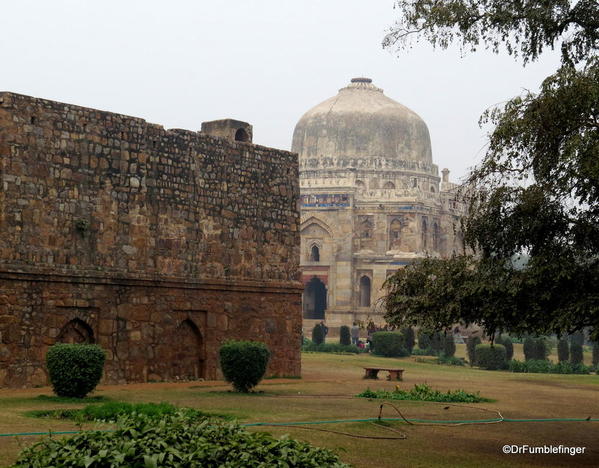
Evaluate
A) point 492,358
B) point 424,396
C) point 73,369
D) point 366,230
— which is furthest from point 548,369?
point 366,230

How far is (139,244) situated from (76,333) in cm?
242

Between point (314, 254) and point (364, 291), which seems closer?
point (364, 291)

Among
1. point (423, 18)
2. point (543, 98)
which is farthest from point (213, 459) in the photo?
point (423, 18)

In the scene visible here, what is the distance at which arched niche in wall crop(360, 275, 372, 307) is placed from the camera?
213ft

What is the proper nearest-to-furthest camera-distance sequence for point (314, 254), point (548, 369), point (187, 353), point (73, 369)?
point (73, 369) → point (187, 353) → point (548, 369) → point (314, 254)

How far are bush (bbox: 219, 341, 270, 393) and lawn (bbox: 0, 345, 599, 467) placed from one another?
383mm

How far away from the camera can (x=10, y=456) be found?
11.6 metres

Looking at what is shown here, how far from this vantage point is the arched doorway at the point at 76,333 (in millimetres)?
21219

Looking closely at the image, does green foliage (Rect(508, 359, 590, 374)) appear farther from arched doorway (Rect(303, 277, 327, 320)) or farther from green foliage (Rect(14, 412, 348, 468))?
arched doorway (Rect(303, 277, 327, 320))

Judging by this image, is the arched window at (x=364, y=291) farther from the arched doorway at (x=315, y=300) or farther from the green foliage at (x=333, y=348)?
the green foliage at (x=333, y=348)

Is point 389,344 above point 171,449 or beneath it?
above

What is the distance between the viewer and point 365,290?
65312mm

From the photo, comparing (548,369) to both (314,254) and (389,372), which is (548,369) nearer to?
(389,372)

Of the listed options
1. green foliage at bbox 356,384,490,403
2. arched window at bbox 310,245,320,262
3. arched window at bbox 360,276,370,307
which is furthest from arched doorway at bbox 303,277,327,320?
green foliage at bbox 356,384,490,403
